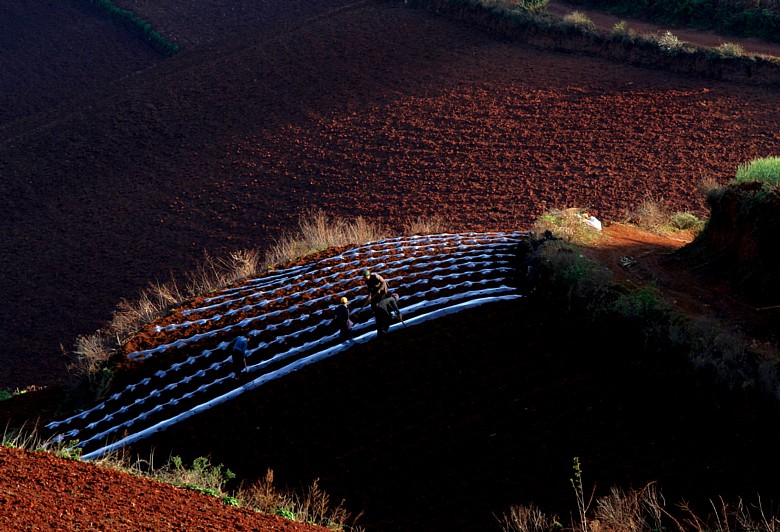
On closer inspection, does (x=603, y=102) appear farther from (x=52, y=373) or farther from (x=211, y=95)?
(x=52, y=373)

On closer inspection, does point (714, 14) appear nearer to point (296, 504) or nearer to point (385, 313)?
point (385, 313)

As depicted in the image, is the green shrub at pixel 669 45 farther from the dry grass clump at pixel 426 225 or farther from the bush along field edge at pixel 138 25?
the bush along field edge at pixel 138 25

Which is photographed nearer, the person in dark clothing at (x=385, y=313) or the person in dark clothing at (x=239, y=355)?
the person in dark clothing at (x=385, y=313)

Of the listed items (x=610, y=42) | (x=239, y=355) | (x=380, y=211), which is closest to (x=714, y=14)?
(x=610, y=42)

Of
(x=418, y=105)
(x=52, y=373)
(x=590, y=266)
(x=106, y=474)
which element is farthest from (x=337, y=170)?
(x=106, y=474)

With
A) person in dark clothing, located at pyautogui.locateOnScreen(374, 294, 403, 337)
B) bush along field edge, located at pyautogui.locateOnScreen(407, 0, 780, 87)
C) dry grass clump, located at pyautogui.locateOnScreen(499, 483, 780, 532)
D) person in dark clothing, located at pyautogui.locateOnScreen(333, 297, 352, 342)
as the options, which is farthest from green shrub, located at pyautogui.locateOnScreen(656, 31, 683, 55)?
dry grass clump, located at pyautogui.locateOnScreen(499, 483, 780, 532)

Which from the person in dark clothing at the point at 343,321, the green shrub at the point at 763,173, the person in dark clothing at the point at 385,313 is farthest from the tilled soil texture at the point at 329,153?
the person in dark clothing at the point at 343,321
